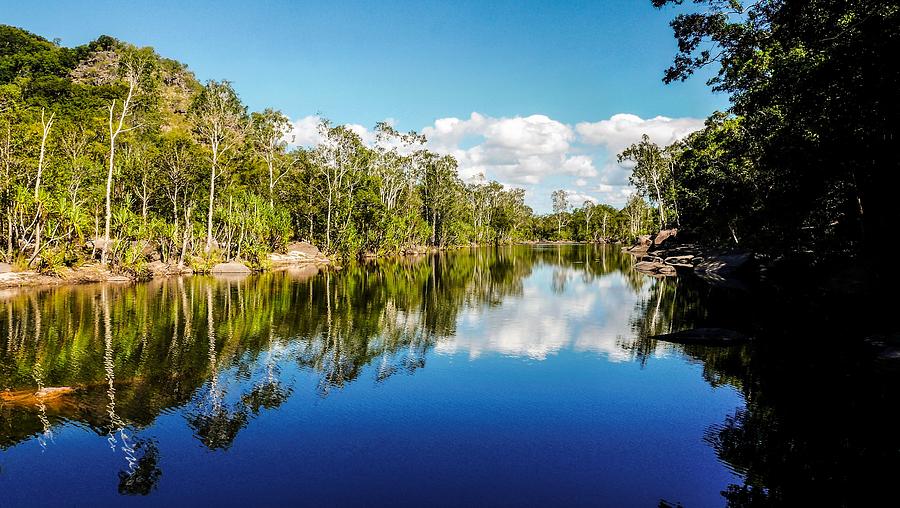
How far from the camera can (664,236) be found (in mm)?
92438

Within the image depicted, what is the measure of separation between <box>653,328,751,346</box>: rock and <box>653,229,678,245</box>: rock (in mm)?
70468

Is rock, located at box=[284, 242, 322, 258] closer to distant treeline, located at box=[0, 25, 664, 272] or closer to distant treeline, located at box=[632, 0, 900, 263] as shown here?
distant treeline, located at box=[0, 25, 664, 272]

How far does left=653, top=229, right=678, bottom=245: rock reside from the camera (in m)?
90.2

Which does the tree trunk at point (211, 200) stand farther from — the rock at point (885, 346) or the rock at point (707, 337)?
the rock at point (885, 346)

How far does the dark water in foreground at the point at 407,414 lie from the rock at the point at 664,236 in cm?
6809

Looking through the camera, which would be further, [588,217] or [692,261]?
[588,217]

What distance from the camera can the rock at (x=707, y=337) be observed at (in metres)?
23.2

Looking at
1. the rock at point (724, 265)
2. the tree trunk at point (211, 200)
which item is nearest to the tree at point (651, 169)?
the rock at point (724, 265)

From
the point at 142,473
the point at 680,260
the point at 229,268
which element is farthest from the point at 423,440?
the point at 680,260

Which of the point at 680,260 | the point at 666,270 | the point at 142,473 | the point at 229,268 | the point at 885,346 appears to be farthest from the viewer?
the point at 680,260

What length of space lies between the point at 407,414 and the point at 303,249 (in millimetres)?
56730

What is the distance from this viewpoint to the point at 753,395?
1609cm

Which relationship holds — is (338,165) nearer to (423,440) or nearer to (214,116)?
(214,116)

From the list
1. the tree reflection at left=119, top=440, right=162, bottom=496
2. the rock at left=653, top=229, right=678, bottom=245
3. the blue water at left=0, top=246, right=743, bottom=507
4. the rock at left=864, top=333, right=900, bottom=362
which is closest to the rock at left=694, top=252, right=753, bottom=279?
the rock at left=864, top=333, right=900, bottom=362
